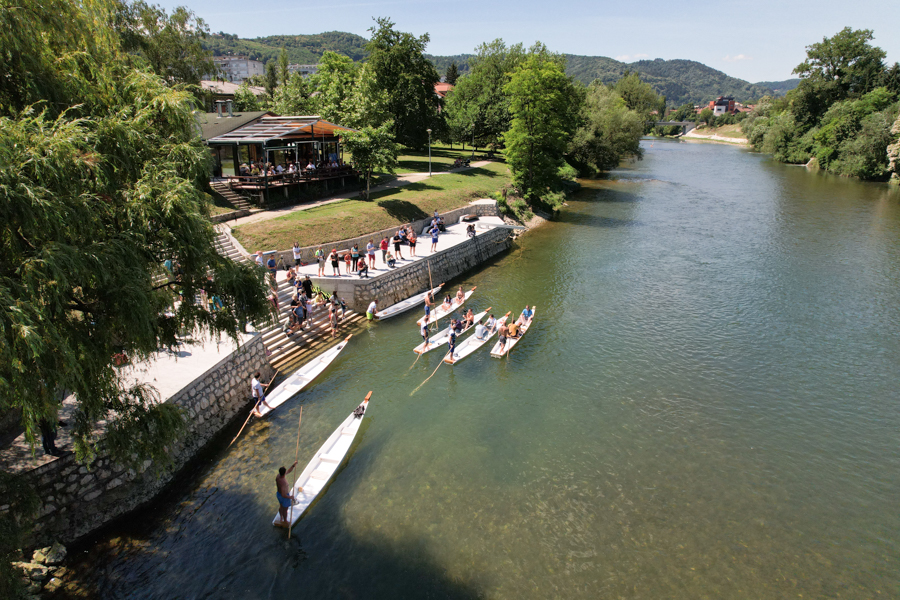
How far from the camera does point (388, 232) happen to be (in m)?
31.5

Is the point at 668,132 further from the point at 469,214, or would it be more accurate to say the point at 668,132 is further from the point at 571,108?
the point at 469,214

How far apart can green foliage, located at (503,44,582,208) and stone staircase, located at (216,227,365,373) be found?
29.7m

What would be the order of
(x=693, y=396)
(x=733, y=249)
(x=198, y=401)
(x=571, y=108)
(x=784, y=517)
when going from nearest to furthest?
(x=784, y=517) < (x=198, y=401) < (x=693, y=396) < (x=733, y=249) < (x=571, y=108)

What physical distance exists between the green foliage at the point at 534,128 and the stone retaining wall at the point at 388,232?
715 centimetres

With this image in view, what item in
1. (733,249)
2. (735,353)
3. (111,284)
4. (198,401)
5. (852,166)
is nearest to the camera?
(111,284)

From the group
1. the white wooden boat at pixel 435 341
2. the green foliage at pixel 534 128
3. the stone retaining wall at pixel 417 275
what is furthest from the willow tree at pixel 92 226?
the green foliage at pixel 534 128

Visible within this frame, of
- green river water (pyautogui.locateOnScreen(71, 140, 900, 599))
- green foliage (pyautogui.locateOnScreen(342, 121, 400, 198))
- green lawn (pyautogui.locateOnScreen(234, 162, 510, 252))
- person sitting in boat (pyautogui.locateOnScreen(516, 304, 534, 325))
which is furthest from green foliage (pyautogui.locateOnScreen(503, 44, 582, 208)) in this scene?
person sitting in boat (pyautogui.locateOnScreen(516, 304, 534, 325))

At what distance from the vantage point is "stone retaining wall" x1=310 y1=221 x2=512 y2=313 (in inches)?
996

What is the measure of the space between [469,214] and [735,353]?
79.8 feet

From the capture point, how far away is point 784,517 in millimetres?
13445

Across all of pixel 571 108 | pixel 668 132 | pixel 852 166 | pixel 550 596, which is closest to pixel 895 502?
pixel 550 596

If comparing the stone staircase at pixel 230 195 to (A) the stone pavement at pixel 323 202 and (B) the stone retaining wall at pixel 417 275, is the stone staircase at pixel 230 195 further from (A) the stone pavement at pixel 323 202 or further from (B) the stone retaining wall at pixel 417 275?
(B) the stone retaining wall at pixel 417 275

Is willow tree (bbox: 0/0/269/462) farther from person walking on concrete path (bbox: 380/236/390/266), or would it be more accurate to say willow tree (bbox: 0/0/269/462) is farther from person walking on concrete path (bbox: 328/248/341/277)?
person walking on concrete path (bbox: 380/236/390/266)

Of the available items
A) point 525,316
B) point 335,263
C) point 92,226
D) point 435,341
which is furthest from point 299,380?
point 525,316
